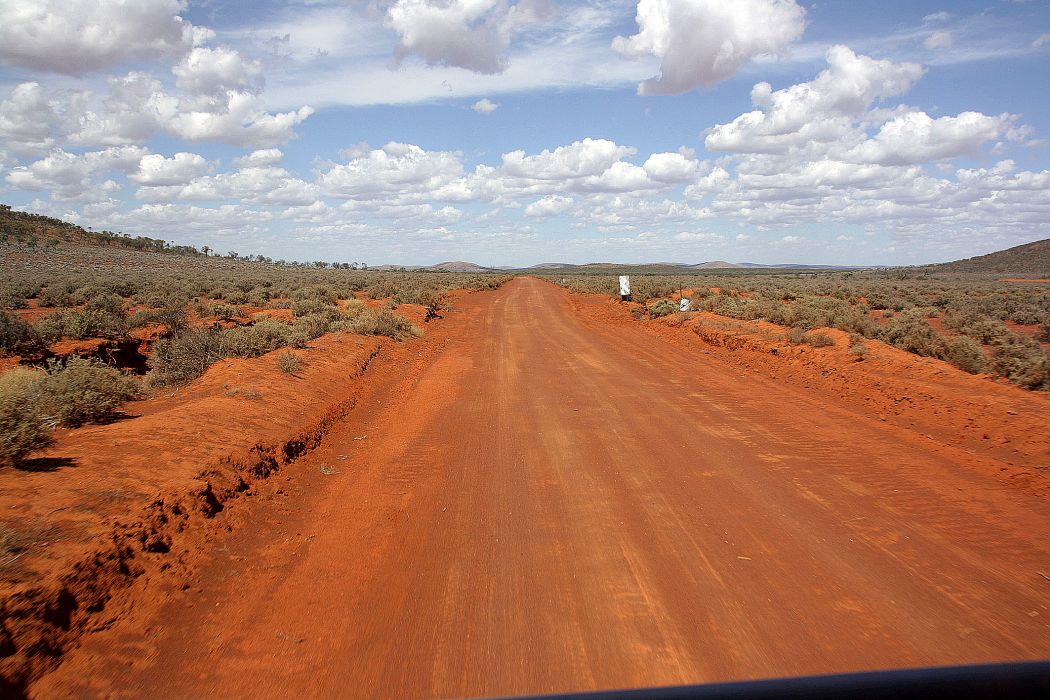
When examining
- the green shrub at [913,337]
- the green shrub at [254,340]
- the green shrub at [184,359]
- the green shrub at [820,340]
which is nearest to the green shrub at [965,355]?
the green shrub at [913,337]

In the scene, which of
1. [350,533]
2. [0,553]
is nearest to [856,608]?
[350,533]

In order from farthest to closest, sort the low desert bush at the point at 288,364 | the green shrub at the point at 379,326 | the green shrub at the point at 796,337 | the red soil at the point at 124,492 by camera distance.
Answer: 1. the green shrub at the point at 379,326
2. the green shrub at the point at 796,337
3. the low desert bush at the point at 288,364
4. the red soil at the point at 124,492

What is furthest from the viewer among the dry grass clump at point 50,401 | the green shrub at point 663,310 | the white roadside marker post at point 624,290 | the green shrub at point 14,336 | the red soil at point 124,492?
the white roadside marker post at point 624,290

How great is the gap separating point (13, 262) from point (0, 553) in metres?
47.7

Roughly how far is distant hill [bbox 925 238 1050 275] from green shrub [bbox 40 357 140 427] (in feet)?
306

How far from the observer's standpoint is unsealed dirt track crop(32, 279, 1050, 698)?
3.81 m

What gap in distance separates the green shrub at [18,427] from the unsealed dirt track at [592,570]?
2.33m

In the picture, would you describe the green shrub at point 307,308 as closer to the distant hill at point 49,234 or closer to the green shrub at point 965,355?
the green shrub at point 965,355

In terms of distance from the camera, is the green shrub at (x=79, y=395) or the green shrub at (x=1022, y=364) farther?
the green shrub at (x=1022, y=364)

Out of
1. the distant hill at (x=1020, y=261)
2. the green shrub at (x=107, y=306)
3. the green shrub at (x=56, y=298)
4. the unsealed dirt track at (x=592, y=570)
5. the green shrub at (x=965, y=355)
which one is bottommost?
the unsealed dirt track at (x=592, y=570)

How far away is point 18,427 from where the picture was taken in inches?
239

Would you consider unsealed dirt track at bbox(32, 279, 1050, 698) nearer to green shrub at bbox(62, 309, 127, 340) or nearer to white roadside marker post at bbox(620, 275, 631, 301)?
green shrub at bbox(62, 309, 127, 340)

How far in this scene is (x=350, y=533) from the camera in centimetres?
572

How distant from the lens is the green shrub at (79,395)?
7691 mm
